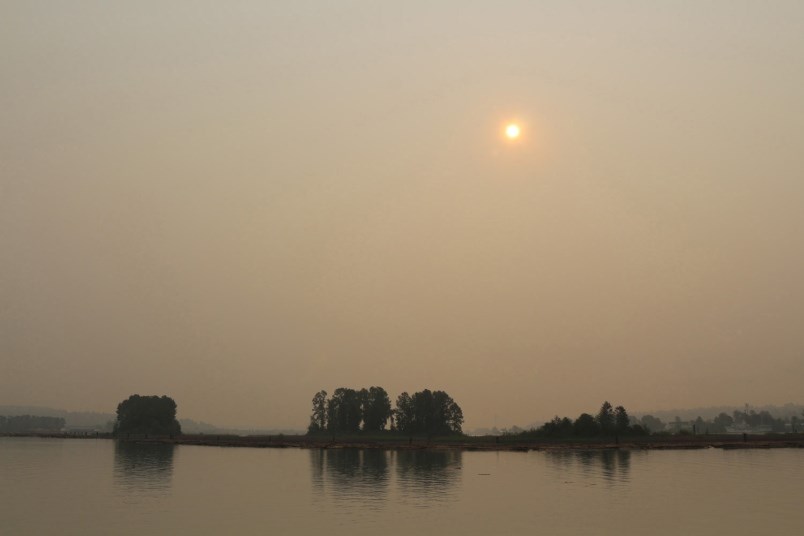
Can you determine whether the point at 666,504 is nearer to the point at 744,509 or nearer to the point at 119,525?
the point at 744,509

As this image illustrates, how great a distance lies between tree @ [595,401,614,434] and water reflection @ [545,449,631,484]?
38.8 metres

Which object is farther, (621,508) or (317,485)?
(317,485)

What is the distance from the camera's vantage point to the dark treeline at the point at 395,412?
565 feet

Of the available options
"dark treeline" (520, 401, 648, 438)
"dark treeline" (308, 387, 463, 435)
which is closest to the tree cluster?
"dark treeline" (308, 387, 463, 435)

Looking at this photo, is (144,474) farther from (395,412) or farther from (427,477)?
(395,412)

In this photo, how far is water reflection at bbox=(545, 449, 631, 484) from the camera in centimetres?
6624

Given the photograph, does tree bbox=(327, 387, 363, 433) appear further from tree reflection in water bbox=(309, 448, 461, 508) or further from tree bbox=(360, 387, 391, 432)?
tree reflection in water bbox=(309, 448, 461, 508)

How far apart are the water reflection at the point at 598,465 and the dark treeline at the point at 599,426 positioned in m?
36.7

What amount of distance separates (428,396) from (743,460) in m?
93.9

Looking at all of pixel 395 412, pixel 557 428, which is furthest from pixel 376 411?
pixel 557 428

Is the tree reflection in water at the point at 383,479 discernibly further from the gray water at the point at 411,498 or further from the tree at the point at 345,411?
the tree at the point at 345,411

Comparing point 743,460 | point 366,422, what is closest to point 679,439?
point 743,460

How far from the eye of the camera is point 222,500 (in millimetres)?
50219

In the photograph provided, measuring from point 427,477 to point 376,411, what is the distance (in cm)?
10861
